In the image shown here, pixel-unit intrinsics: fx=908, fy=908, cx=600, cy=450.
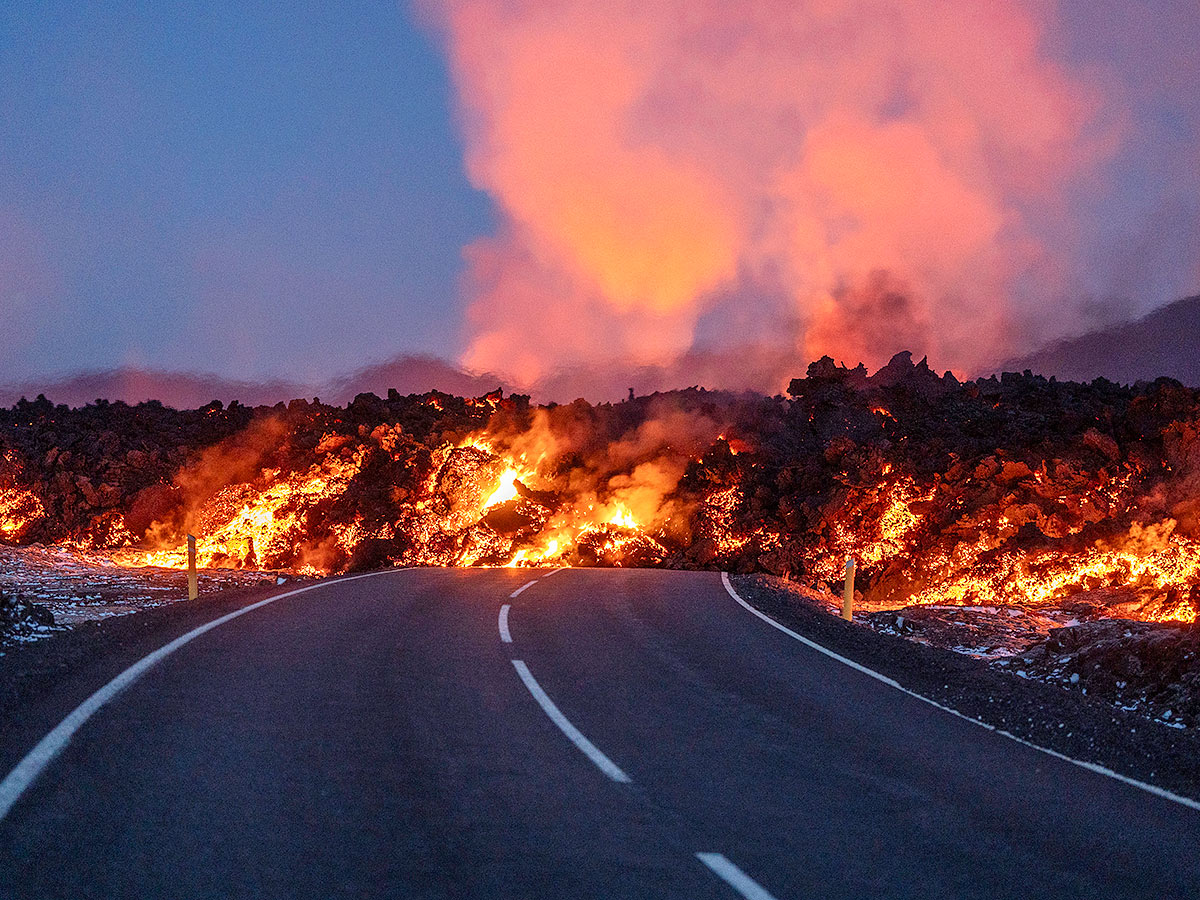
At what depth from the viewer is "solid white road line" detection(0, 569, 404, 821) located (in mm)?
5582

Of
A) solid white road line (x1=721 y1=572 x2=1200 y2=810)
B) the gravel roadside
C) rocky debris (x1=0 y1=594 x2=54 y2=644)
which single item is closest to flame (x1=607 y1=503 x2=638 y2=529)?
solid white road line (x1=721 y1=572 x2=1200 y2=810)

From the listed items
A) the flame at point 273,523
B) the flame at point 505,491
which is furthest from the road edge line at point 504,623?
the flame at point 505,491

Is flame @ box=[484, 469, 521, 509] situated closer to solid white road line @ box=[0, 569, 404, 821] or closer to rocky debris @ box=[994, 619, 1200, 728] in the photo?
solid white road line @ box=[0, 569, 404, 821]

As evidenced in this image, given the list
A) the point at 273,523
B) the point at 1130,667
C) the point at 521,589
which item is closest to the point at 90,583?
the point at 521,589

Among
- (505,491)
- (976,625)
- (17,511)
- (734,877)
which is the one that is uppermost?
(505,491)

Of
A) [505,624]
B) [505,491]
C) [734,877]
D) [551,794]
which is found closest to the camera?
[734,877]

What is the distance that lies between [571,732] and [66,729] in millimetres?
3873

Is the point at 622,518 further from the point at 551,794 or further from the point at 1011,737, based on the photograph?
the point at 551,794

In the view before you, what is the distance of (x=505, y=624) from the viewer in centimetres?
1352

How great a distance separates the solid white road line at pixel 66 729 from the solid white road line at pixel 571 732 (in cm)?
368

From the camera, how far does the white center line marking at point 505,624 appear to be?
12242 millimetres

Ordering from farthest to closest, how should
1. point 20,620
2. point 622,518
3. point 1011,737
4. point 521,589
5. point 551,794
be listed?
point 622,518 < point 521,589 < point 20,620 < point 1011,737 < point 551,794

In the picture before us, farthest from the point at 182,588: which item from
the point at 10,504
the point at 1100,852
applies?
the point at 10,504

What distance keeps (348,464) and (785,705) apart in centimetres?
3352
